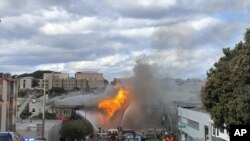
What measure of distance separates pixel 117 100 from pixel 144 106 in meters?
8.85

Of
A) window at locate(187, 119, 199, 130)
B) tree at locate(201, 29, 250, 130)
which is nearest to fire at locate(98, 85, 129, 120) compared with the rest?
window at locate(187, 119, 199, 130)

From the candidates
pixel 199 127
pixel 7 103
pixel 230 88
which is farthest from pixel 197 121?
pixel 230 88

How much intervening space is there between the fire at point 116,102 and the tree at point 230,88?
11762 centimetres

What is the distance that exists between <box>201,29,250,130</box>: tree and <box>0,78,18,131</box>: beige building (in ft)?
136

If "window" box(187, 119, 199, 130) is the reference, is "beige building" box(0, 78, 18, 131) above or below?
above

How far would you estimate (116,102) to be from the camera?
511 feet

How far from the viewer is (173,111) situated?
143 meters

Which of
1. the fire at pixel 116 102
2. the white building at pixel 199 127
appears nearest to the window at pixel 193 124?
the white building at pixel 199 127

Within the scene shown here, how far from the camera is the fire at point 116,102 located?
155 meters

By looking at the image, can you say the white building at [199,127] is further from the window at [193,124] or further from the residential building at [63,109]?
the residential building at [63,109]

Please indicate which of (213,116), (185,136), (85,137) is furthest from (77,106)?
(213,116)

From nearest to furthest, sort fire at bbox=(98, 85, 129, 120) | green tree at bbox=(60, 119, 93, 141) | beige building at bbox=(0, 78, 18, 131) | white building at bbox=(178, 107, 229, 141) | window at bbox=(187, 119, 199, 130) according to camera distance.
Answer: white building at bbox=(178, 107, 229, 141) → beige building at bbox=(0, 78, 18, 131) → window at bbox=(187, 119, 199, 130) → green tree at bbox=(60, 119, 93, 141) → fire at bbox=(98, 85, 129, 120)

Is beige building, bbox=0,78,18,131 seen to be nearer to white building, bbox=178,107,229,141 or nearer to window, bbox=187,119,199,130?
white building, bbox=178,107,229,141

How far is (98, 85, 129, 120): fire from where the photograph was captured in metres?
155
